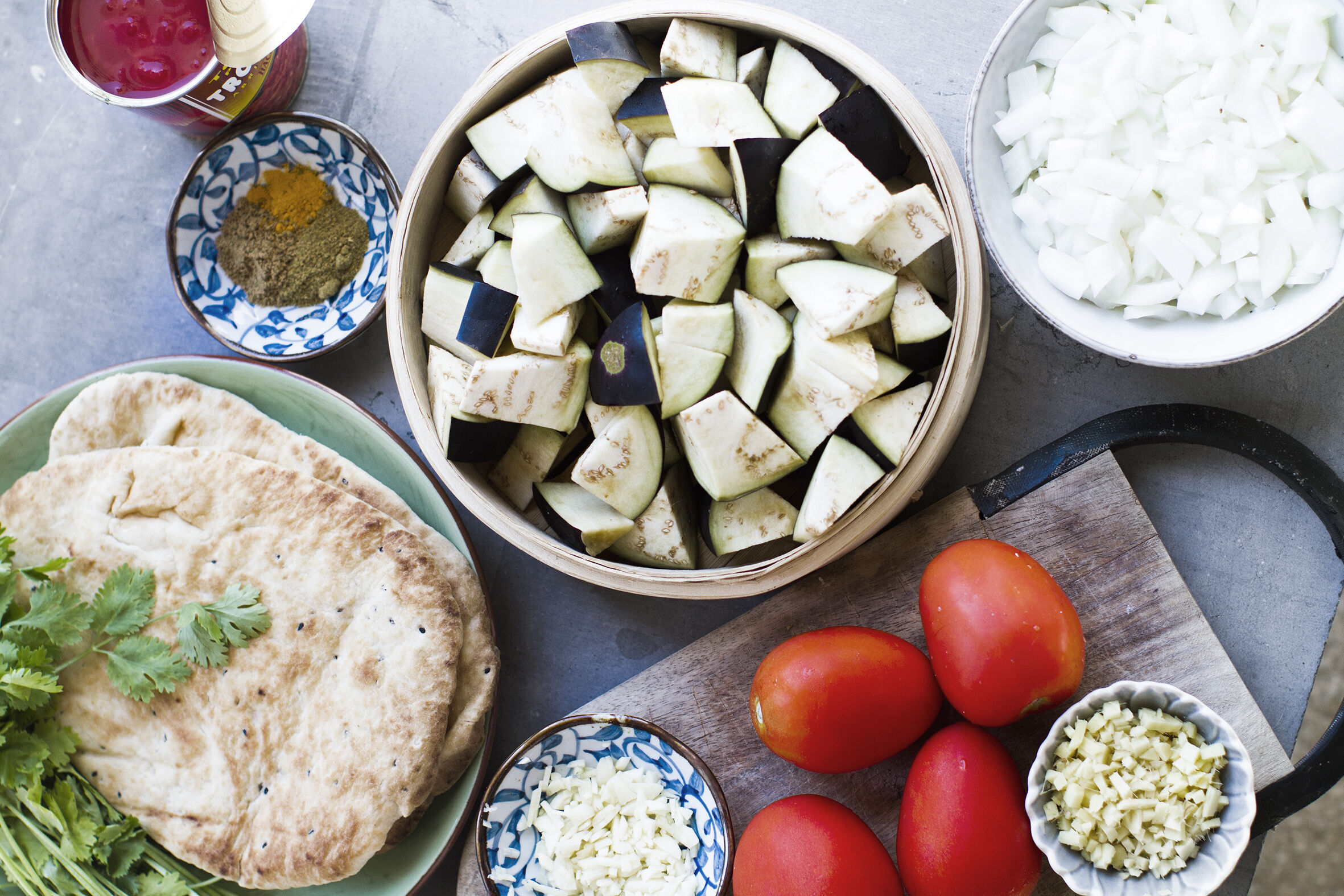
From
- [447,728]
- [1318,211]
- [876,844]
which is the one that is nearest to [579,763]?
[447,728]

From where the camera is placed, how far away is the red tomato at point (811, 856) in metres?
1.46

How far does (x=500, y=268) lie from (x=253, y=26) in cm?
67

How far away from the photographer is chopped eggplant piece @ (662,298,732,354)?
4.79 feet

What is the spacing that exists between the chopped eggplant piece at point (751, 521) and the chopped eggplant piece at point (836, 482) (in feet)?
0.28

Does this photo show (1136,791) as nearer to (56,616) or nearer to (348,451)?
(348,451)

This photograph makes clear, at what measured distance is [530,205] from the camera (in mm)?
1544

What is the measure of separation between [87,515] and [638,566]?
102 centimetres

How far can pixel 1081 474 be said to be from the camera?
1.68 metres

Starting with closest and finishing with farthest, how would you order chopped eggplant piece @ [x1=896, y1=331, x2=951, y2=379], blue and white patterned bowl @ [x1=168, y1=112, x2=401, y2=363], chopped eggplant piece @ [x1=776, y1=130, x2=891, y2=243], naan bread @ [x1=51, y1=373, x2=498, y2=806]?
chopped eggplant piece @ [x1=776, y1=130, x2=891, y2=243]
chopped eggplant piece @ [x1=896, y1=331, x2=951, y2=379]
naan bread @ [x1=51, y1=373, x2=498, y2=806]
blue and white patterned bowl @ [x1=168, y1=112, x2=401, y2=363]

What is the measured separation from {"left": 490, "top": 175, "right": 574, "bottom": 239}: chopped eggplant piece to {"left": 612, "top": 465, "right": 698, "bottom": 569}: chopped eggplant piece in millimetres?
490

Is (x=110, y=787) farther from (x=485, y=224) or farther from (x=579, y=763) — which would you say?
(x=485, y=224)

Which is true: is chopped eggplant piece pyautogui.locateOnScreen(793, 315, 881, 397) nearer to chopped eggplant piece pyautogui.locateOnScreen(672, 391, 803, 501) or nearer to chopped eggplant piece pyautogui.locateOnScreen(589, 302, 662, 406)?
chopped eggplant piece pyautogui.locateOnScreen(672, 391, 803, 501)

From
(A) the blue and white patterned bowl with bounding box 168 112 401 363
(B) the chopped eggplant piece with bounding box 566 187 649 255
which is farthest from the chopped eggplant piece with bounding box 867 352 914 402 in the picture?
(A) the blue and white patterned bowl with bounding box 168 112 401 363

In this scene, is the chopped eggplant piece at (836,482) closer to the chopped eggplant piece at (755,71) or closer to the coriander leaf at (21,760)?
the chopped eggplant piece at (755,71)
